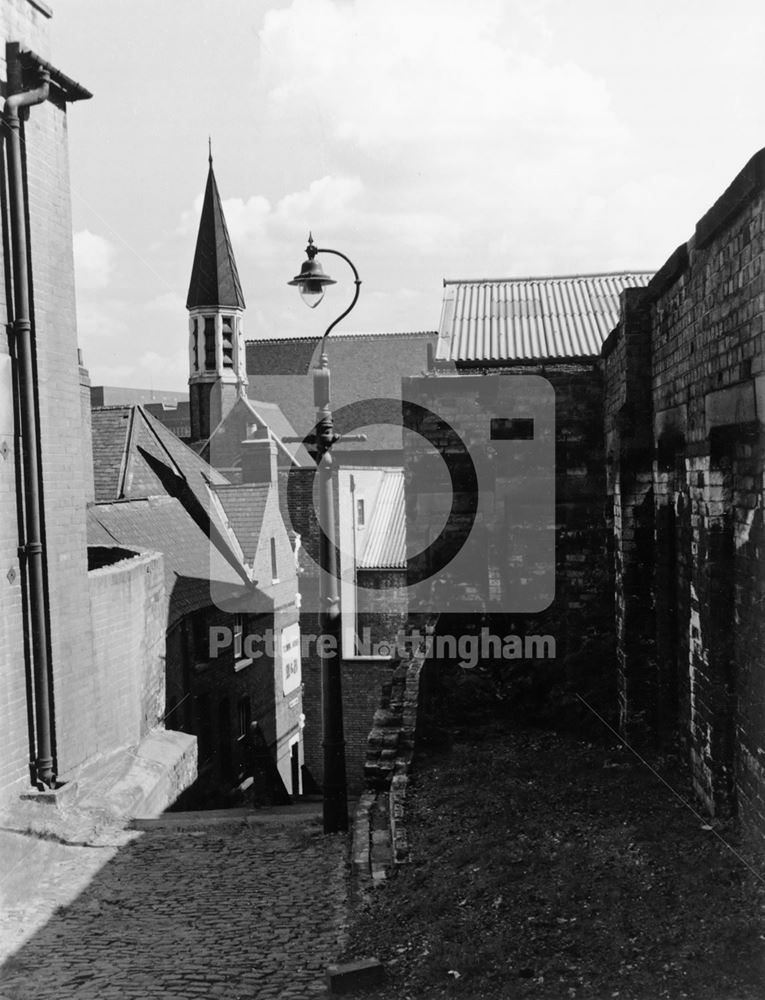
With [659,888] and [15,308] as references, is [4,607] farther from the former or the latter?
[659,888]

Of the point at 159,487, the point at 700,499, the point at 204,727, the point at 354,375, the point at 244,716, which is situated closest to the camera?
→ the point at 700,499

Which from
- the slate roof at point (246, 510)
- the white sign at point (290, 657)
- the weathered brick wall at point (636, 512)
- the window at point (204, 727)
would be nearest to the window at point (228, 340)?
the slate roof at point (246, 510)

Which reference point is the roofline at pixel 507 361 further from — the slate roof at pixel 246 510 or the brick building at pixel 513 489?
the slate roof at pixel 246 510

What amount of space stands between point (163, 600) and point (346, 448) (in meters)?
23.7

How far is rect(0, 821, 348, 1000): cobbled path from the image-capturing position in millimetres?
5648

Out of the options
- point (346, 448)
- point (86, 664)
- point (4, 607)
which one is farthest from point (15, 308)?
point (346, 448)

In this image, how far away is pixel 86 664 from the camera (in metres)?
10.0

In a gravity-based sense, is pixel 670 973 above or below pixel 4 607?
below

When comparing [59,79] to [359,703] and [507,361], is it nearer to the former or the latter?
[507,361]

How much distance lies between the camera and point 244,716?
64.3ft

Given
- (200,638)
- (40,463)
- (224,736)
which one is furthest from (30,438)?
(224,736)

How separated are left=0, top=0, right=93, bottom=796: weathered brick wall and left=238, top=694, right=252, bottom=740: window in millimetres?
9376

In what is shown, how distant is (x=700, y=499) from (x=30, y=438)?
254 inches

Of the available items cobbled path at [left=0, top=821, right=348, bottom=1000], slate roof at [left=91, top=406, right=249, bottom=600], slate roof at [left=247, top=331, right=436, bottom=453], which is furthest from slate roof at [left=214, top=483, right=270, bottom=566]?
slate roof at [left=247, top=331, right=436, bottom=453]
